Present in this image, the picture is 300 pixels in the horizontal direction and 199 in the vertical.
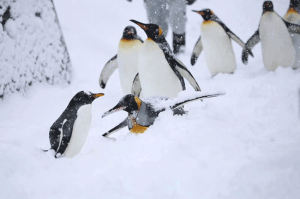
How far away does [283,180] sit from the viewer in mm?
1136

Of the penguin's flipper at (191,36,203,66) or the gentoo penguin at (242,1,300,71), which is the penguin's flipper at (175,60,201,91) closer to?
the gentoo penguin at (242,1,300,71)

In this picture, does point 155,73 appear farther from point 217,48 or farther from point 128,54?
point 217,48

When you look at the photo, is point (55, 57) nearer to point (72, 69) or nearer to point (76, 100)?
point (72, 69)

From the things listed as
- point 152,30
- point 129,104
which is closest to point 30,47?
point 152,30

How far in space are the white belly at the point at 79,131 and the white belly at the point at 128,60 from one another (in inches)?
39.3

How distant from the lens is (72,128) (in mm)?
1664

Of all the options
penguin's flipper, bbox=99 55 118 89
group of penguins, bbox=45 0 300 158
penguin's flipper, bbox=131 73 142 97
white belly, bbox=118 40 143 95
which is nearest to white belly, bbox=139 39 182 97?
group of penguins, bbox=45 0 300 158

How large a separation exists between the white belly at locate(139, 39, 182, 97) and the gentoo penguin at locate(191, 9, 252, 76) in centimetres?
129

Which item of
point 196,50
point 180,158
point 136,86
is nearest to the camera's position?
point 180,158

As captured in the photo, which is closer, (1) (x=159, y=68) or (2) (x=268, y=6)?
(1) (x=159, y=68)

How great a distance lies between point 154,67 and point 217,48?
1425 mm

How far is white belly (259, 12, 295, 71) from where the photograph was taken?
127 inches

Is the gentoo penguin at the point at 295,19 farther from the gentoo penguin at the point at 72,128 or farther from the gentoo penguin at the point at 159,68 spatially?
the gentoo penguin at the point at 72,128

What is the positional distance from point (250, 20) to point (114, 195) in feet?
17.9
